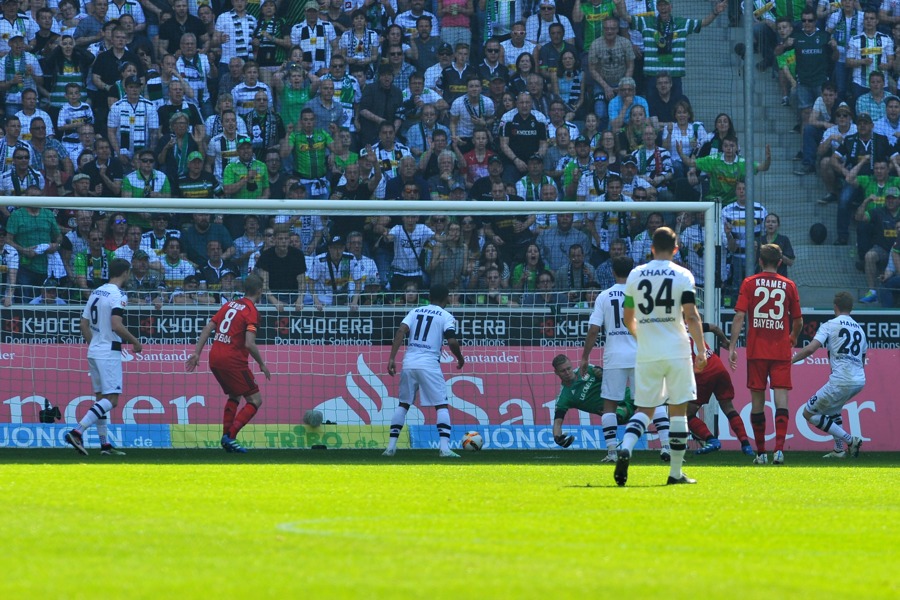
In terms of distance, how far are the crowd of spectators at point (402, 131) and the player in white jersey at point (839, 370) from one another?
329 cm

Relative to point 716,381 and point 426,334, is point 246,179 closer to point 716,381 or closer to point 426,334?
point 426,334

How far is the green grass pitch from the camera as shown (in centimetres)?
514

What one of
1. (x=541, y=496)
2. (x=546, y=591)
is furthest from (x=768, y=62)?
(x=546, y=591)

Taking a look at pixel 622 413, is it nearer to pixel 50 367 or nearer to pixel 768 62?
pixel 50 367

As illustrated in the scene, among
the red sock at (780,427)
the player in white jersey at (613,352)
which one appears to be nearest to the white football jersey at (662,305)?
the player in white jersey at (613,352)

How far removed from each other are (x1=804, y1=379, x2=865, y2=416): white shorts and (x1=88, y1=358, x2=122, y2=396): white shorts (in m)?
8.28

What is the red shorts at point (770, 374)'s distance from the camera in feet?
47.8

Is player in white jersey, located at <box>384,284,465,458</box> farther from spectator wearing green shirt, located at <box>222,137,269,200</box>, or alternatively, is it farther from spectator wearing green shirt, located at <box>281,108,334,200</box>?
spectator wearing green shirt, located at <box>222,137,269,200</box>

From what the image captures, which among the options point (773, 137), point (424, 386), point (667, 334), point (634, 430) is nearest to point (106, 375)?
point (424, 386)

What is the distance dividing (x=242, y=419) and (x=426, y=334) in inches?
97.1

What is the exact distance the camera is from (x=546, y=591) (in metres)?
4.98

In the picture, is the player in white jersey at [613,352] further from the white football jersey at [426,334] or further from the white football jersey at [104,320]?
the white football jersey at [104,320]

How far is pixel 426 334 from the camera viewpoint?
1551 centimetres

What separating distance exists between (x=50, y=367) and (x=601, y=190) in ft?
29.0
